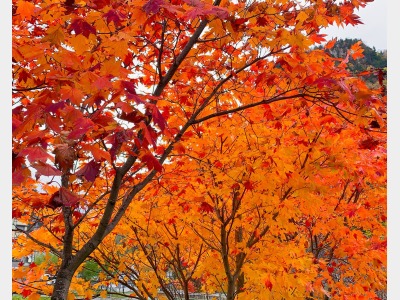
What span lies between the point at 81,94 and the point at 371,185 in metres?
4.72

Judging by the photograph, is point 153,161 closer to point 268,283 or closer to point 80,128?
point 80,128

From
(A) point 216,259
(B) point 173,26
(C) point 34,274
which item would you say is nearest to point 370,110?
(B) point 173,26

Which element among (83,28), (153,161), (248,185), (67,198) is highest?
(83,28)

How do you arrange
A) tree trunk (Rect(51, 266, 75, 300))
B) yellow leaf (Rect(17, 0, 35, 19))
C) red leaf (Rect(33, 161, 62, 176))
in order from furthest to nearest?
1. tree trunk (Rect(51, 266, 75, 300))
2. yellow leaf (Rect(17, 0, 35, 19))
3. red leaf (Rect(33, 161, 62, 176))

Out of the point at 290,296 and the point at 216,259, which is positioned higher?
the point at 216,259

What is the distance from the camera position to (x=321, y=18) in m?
2.90

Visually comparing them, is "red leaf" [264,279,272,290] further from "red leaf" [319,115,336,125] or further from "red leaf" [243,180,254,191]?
"red leaf" [319,115,336,125]

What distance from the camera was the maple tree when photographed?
200cm

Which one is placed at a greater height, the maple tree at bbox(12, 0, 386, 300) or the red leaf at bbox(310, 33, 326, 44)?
the red leaf at bbox(310, 33, 326, 44)

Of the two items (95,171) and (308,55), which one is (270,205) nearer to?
(308,55)

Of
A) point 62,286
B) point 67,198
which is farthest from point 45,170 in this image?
point 62,286

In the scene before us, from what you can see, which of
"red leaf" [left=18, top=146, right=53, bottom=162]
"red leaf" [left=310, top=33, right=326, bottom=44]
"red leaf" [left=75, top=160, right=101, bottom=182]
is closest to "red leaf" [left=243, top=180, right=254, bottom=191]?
"red leaf" [left=310, top=33, right=326, bottom=44]

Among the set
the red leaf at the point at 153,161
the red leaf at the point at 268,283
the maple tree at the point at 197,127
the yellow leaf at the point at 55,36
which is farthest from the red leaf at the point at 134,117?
the red leaf at the point at 268,283

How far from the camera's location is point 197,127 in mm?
4156
